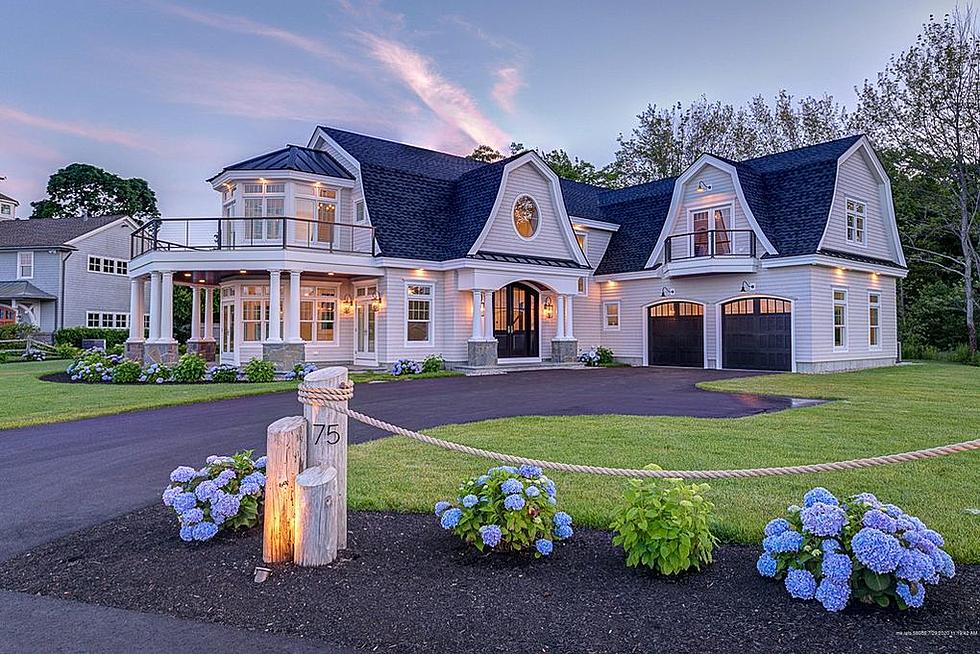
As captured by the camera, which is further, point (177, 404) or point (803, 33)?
point (803, 33)

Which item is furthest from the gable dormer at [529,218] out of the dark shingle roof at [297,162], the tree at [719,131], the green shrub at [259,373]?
the tree at [719,131]

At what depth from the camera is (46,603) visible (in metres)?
2.95

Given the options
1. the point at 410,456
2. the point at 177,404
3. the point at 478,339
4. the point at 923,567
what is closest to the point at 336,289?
the point at 478,339

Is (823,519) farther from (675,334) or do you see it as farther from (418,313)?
(675,334)

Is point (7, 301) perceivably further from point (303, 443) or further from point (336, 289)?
point (303, 443)

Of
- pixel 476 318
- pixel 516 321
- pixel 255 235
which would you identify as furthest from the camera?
pixel 516 321

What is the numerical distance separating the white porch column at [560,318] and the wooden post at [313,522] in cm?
1673

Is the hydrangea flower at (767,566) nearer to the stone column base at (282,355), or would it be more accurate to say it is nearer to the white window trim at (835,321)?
the stone column base at (282,355)

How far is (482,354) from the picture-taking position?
1739cm

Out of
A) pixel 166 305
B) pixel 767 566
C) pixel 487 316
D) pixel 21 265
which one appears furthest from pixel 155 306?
pixel 21 265

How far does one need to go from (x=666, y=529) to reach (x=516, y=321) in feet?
54.9

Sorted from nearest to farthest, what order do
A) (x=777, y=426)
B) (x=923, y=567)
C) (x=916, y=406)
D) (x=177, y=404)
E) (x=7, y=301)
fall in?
(x=923, y=567), (x=777, y=426), (x=916, y=406), (x=177, y=404), (x=7, y=301)

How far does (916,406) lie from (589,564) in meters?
8.84

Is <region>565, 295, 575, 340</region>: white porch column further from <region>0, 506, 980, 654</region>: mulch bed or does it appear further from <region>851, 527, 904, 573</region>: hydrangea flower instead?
<region>851, 527, 904, 573</region>: hydrangea flower
